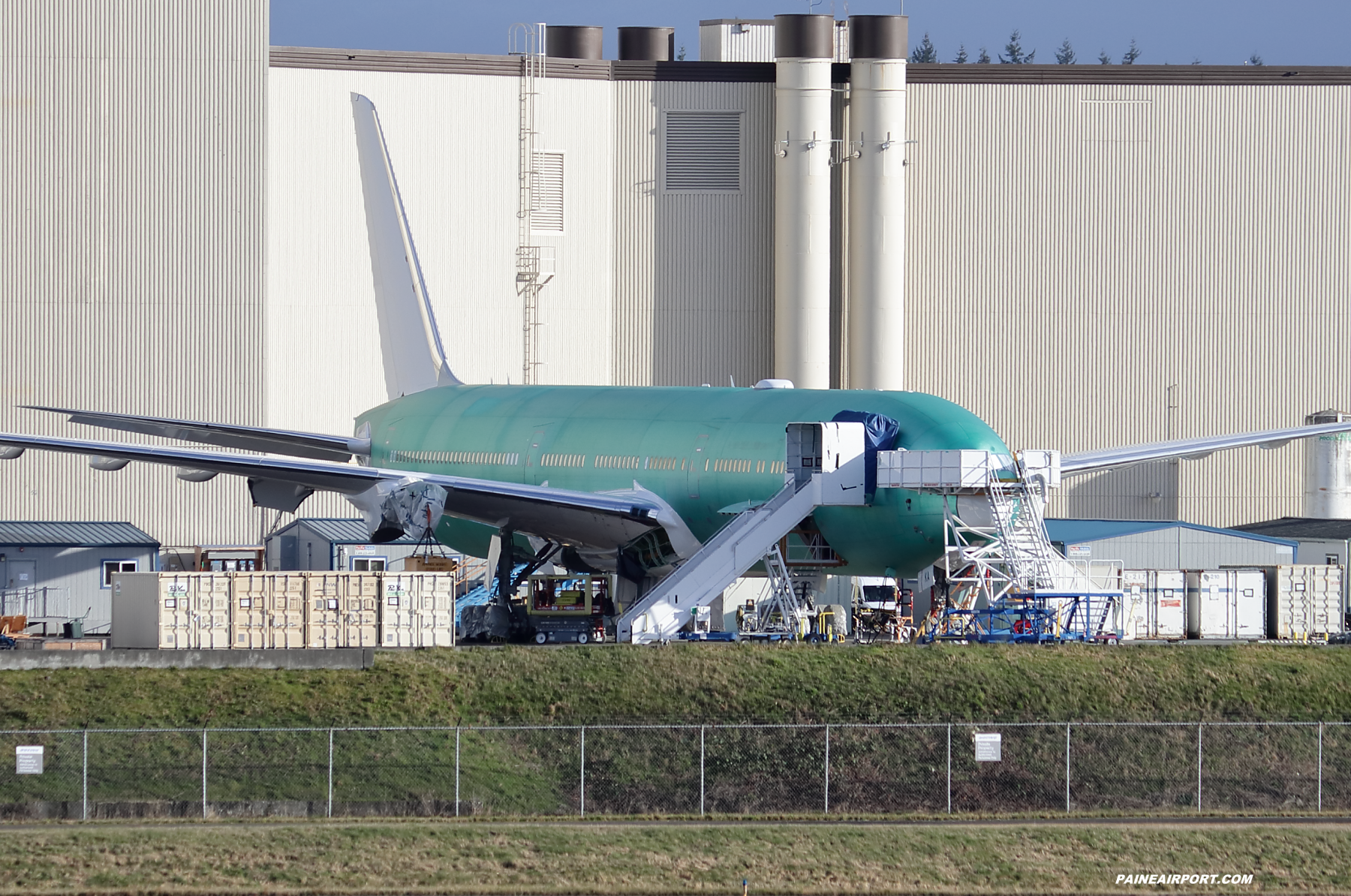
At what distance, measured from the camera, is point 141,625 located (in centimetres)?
3853

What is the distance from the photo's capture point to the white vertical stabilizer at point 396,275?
188 feet

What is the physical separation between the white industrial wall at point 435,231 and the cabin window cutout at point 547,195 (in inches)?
10.5

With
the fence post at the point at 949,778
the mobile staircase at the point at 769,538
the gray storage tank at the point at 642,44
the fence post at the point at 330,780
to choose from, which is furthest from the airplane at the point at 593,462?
the gray storage tank at the point at 642,44

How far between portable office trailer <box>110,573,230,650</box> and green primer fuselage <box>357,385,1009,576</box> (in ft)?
35.5

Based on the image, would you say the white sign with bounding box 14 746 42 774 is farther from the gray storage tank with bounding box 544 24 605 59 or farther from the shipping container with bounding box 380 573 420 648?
the gray storage tank with bounding box 544 24 605 59

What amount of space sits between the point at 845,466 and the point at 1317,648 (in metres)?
10.7

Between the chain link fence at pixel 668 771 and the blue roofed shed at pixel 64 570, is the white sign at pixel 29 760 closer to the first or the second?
the chain link fence at pixel 668 771

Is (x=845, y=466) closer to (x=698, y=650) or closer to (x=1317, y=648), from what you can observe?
(x=698, y=650)

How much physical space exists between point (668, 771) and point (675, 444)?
13501 millimetres

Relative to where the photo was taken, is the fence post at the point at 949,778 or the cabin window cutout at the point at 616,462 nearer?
A: the fence post at the point at 949,778

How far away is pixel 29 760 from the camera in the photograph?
2992cm

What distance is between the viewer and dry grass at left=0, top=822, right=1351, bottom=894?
2556cm

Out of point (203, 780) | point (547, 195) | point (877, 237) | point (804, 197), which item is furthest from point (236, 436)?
point (877, 237)

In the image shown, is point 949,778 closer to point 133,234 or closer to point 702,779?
point 702,779
